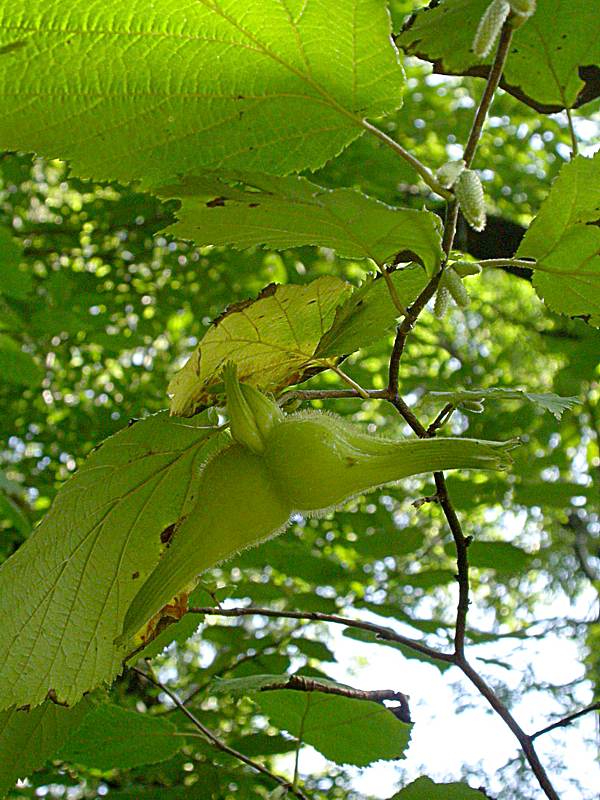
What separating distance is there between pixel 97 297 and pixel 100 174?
2025 mm

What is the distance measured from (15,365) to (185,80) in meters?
1.64

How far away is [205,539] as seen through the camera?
74 cm

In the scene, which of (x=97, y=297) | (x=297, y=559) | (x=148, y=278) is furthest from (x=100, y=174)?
(x=148, y=278)

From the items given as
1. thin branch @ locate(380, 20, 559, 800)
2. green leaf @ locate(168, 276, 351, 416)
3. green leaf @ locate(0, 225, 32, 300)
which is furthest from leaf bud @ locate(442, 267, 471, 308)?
green leaf @ locate(0, 225, 32, 300)

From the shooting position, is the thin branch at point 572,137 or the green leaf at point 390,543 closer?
the thin branch at point 572,137

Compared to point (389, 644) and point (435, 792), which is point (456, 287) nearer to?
point (435, 792)

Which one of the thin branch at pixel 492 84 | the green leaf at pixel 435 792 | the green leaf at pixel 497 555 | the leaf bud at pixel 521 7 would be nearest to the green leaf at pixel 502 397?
the thin branch at pixel 492 84

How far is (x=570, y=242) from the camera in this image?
0.87 meters

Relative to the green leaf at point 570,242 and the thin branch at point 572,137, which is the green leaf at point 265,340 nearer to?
the green leaf at point 570,242

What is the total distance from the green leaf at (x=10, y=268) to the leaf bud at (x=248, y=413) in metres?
1.67

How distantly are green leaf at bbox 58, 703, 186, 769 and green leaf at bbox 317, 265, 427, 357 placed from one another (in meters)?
0.99

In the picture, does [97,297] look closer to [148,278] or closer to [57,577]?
[148,278]

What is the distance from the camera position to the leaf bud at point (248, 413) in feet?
2.40

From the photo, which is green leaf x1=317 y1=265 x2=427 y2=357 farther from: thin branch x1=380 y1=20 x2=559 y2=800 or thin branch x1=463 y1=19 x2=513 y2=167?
thin branch x1=463 y1=19 x2=513 y2=167
